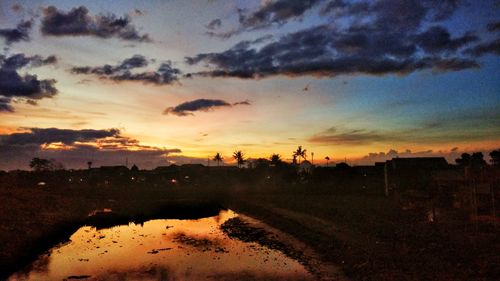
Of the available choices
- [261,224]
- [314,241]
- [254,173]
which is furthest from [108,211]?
[254,173]

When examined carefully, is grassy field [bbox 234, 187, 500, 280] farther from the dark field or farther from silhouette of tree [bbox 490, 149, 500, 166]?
silhouette of tree [bbox 490, 149, 500, 166]

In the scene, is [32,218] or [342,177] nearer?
[32,218]

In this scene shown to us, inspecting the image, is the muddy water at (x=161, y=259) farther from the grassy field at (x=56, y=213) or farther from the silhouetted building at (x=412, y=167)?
the silhouetted building at (x=412, y=167)

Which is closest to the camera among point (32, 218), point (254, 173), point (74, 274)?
point (74, 274)

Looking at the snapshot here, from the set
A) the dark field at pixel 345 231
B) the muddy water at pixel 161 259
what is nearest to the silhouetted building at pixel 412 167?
the dark field at pixel 345 231

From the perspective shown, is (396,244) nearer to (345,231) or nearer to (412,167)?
(345,231)

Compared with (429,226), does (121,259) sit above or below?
below

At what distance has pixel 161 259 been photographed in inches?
988

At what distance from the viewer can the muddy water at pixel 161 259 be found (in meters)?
21.3

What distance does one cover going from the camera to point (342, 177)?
250ft

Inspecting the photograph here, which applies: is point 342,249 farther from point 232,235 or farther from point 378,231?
point 232,235

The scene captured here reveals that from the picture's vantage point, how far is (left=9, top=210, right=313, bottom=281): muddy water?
2130 cm

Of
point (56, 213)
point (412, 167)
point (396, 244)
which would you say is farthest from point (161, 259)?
point (412, 167)

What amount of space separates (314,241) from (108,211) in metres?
36.4
